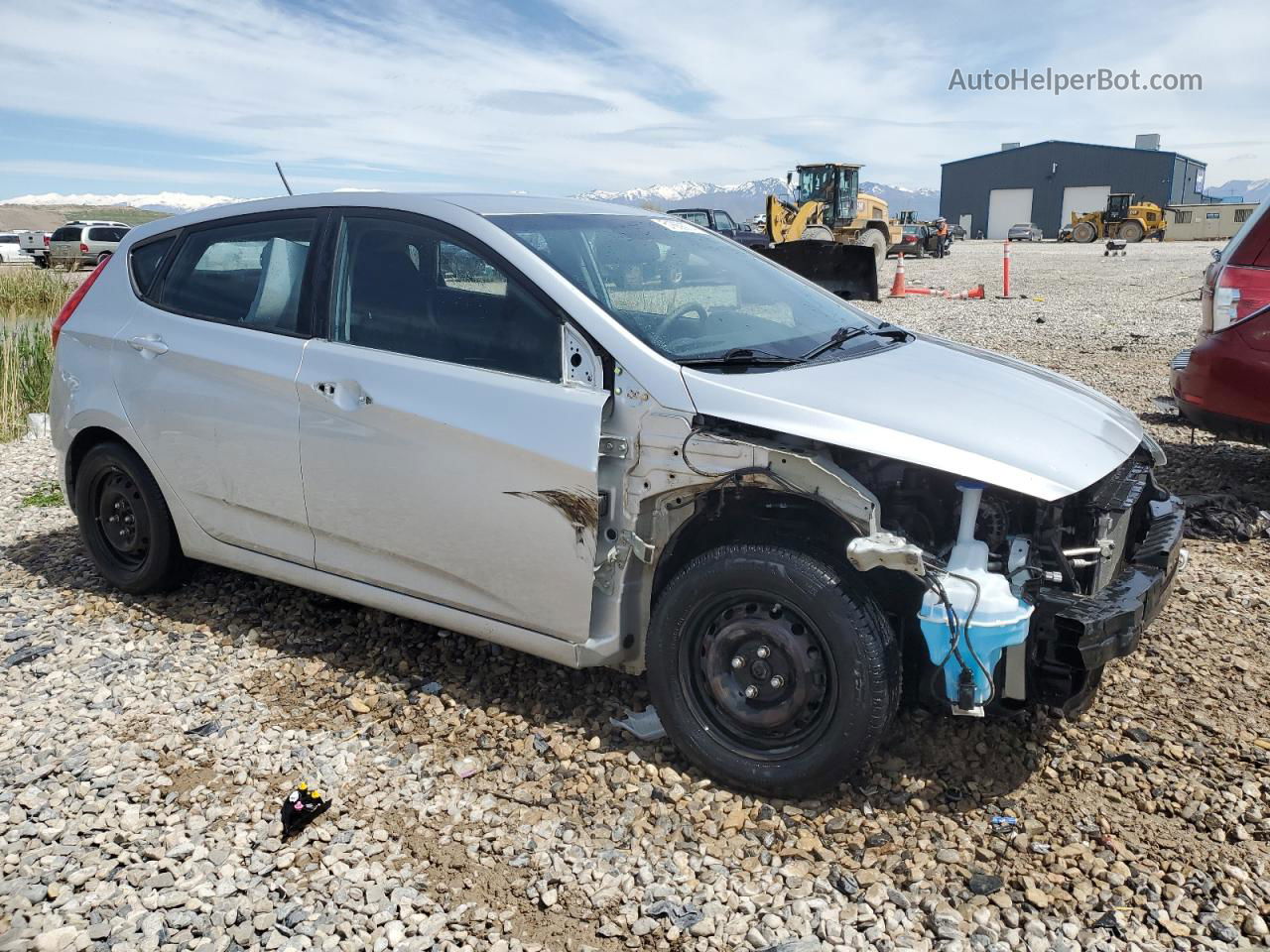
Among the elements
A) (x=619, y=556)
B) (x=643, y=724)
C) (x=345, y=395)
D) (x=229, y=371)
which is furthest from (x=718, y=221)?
(x=619, y=556)

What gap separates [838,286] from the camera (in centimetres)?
1498

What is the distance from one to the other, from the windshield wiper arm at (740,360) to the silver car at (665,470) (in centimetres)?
2

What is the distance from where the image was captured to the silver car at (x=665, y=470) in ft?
9.51

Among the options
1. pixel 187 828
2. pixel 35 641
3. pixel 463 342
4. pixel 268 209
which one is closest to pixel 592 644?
pixel 463 342

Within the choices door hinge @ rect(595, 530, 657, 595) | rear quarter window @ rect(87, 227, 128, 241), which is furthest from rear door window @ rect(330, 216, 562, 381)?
rear quarter window @ rect(87, 227, 128, 241)

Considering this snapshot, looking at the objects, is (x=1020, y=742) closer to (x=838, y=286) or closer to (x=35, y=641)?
(x=35, y=641)

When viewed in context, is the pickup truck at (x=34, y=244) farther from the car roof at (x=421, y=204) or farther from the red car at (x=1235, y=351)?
the red car at (x=1235, y=351)

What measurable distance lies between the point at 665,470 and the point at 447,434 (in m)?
0.78

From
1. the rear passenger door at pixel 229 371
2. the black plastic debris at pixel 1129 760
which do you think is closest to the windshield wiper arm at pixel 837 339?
the black plastic debris at pixel 1129 760

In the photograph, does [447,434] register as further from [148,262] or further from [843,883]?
[148,262]

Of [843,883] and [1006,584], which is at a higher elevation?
[1006,584]

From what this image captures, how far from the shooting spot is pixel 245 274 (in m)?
4.18

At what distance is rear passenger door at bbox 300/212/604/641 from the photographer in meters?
3.23

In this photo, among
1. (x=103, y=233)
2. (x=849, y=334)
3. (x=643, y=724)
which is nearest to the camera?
(x=643, y=724)
